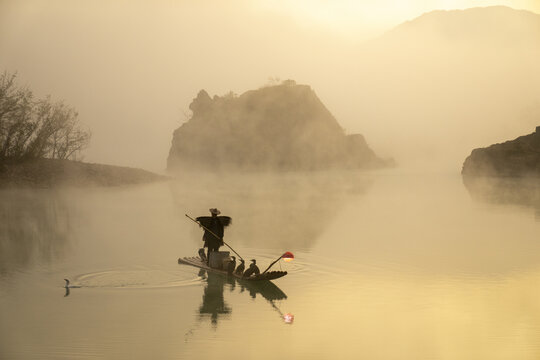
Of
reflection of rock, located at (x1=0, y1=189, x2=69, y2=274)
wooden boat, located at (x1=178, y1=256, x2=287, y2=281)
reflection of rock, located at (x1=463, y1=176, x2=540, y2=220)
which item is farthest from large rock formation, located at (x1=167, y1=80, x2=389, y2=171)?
wooden boat, located at (x1=178, y1=256, x2=287, y2=281)

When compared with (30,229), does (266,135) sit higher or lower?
higher

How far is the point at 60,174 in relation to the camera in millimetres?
53281

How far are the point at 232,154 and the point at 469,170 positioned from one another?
2862cm

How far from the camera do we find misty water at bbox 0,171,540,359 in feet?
40.2

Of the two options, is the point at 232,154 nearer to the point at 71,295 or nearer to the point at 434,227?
the point at 434,227

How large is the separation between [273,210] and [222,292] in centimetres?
1839

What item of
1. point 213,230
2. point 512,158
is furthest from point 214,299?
point 512,158

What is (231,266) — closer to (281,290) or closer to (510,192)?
(281,290)

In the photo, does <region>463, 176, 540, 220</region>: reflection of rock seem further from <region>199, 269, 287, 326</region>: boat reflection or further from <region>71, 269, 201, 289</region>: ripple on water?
<region>71, 269, 201, 289</region>: ripple on water

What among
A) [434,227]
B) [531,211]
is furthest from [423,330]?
[531,211]

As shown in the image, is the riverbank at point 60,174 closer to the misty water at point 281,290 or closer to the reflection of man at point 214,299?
the misty water at point 281,290

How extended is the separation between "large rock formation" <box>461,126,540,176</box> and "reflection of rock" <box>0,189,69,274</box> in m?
38.2

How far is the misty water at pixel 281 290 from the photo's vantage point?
12258mm

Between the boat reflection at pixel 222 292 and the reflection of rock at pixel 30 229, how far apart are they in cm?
558
